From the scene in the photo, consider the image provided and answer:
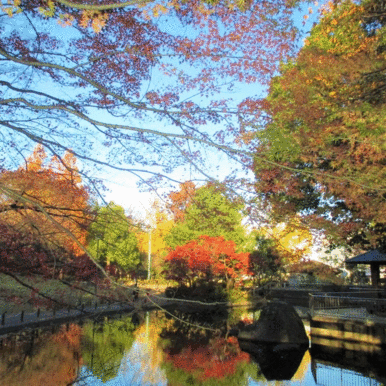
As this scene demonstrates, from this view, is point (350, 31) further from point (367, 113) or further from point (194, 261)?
point (194, 261)

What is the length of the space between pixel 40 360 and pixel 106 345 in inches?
112

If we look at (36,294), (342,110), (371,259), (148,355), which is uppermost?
(342,110)

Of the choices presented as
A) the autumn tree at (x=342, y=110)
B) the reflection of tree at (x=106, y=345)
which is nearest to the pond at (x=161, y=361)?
the reflection of tree at (x=106, y=345)

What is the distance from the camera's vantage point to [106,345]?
13.9m

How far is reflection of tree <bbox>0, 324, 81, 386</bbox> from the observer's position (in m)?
9.73

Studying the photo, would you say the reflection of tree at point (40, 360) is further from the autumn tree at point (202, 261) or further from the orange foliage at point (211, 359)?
the autumn tree at point (202, 261)

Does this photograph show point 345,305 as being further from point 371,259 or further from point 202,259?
point 202,259

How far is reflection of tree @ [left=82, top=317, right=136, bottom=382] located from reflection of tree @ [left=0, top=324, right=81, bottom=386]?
1.32 feet

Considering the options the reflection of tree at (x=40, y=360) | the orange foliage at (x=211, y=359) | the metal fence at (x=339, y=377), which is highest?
the reflection of tree at (x=40, y=360)

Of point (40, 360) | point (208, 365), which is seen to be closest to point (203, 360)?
point (208, 365)

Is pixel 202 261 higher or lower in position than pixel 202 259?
lower

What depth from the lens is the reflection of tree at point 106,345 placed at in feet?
35.5

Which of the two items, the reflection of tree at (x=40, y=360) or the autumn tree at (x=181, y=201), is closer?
the autumn tree at (x=181, y=201)

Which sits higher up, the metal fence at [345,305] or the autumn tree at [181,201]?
the autumn tree at [181,201]
